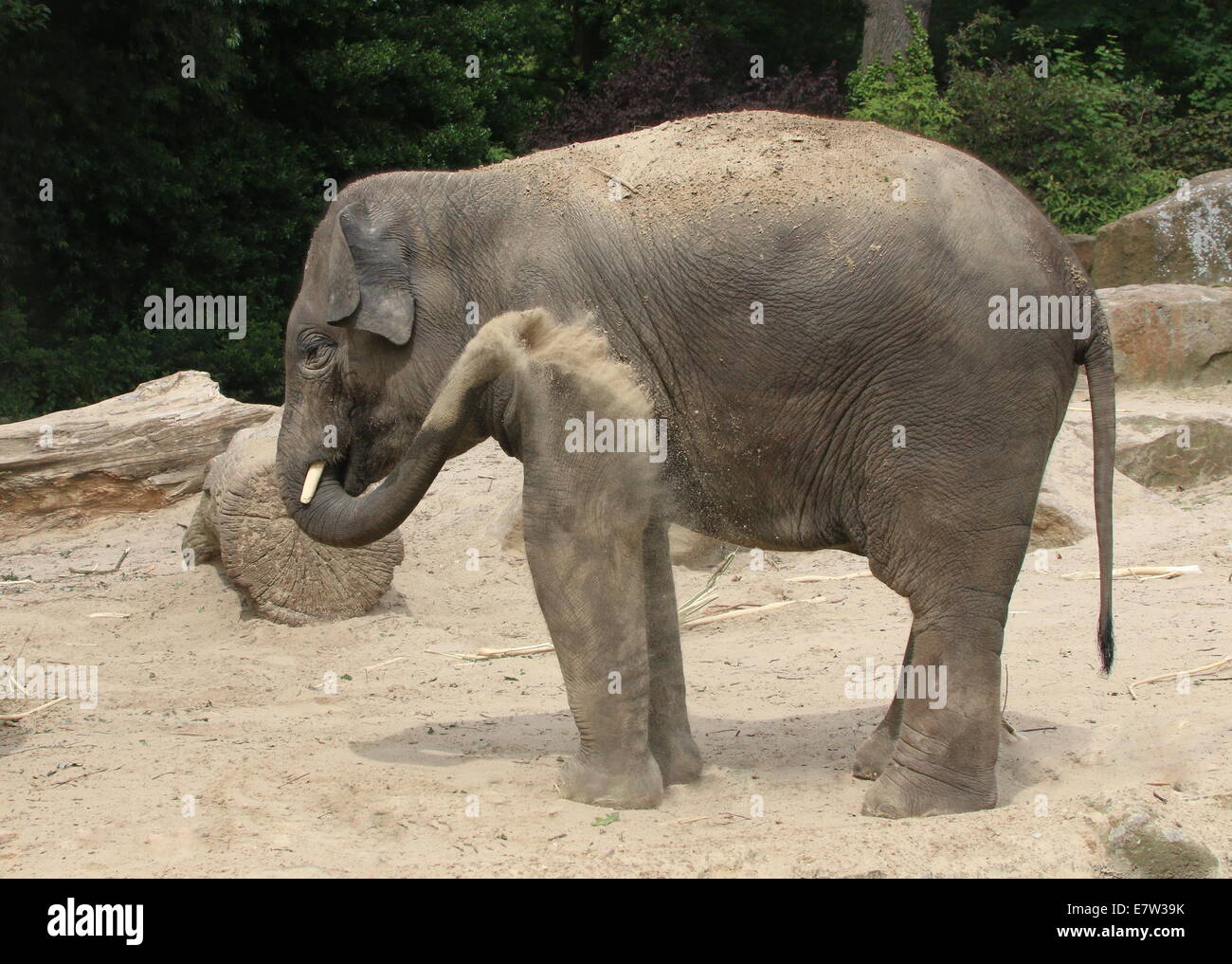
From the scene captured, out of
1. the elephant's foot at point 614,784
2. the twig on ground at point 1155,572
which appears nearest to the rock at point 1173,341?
the twig on ground at point 1155,572

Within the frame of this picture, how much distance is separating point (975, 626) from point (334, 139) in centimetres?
1448

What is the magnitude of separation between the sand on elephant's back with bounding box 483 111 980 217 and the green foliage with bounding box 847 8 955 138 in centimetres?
1392

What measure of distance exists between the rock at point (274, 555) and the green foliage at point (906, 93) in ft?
40.9

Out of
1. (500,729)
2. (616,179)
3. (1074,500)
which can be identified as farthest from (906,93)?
(616,179)

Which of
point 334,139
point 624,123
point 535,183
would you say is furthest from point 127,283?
point 535,183

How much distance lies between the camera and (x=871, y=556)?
5473 mm

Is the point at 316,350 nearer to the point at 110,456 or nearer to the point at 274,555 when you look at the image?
the point at 274,555

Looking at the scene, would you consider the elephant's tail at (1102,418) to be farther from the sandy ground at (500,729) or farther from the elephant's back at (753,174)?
the sandy ground at (500,729)

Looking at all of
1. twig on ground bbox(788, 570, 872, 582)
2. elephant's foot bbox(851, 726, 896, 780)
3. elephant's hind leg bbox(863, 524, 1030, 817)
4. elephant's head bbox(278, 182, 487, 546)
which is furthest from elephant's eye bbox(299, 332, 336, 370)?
twig on ground bbox(788, 570, 872, 582)

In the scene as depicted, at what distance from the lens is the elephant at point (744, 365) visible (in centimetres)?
523

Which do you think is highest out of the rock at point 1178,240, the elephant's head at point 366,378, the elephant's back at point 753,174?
the rock at point 1178,240

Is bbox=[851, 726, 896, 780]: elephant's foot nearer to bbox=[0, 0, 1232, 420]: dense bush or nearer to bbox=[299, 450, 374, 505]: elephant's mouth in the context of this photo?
bbox=[299, 450, 374, 505]: elephant's mouth

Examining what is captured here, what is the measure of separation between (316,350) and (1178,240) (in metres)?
13.4

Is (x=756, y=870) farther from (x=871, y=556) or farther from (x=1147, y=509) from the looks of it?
(x=1147, y=509)
